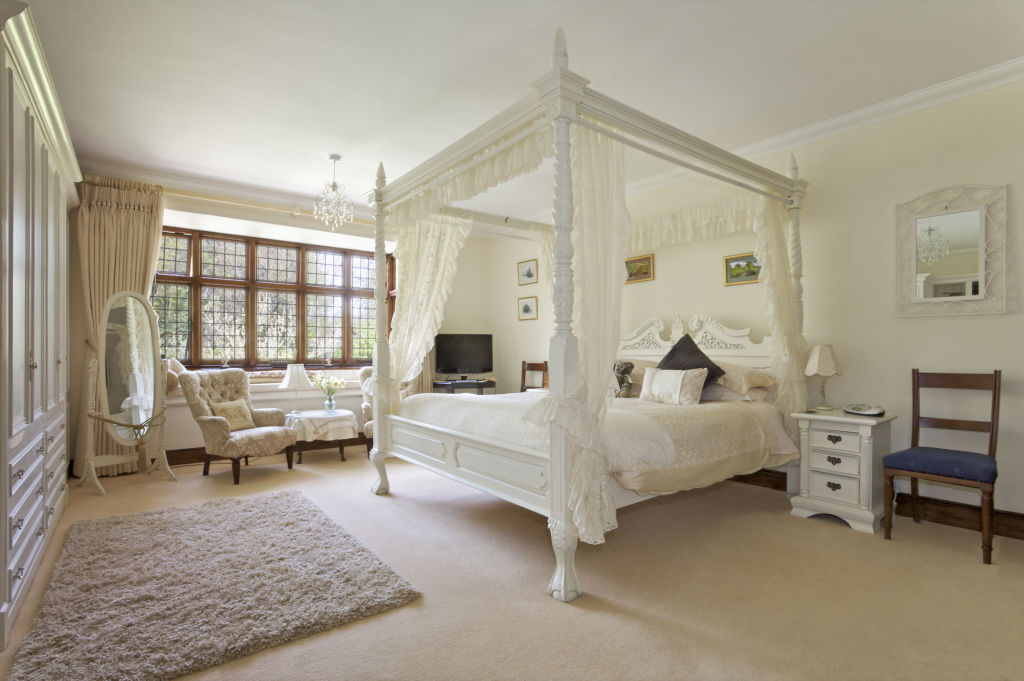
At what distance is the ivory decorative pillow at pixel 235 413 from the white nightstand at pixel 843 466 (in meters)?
5.03

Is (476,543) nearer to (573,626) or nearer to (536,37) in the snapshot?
(573,626)

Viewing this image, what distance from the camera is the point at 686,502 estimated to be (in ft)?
13.9

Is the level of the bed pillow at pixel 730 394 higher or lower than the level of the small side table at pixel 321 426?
higher

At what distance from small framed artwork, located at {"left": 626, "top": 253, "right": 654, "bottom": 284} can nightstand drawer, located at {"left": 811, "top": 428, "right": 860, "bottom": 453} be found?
2.36 meters

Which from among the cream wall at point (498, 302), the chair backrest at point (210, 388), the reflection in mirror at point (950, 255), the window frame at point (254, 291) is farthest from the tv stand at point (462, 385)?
the reflection in mirror at point (950, 255)

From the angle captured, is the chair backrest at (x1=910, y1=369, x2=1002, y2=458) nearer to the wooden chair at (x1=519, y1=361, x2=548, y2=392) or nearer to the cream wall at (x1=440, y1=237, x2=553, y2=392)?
the wooden chair at (x1=519, y1=361, x2=548, y2=392)

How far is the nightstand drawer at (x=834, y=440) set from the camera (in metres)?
3.61

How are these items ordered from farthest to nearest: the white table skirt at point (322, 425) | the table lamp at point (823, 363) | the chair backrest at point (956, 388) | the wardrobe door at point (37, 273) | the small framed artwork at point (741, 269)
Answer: the white table skirt at point (322, 425)
the small framed artwork at point (741, 269)
the table lamp at point (823, 363)
the chair backrest at point (956, 388)
the wardrobe door at point (37, 273)

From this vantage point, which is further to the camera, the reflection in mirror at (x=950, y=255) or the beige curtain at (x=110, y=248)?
the beige curtain at (x=110, y=248)

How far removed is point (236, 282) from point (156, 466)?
7.84ft

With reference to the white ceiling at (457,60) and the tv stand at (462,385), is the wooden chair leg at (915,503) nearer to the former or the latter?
the white ceiling at (457,60)

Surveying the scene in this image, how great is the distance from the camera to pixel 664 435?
316cm

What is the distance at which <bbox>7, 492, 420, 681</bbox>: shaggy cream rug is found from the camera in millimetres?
2111

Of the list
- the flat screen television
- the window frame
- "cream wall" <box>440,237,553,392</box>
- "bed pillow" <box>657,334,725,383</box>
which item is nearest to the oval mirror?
the window frame
